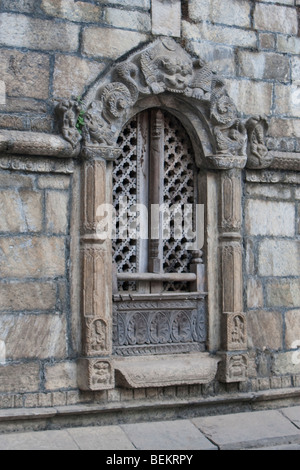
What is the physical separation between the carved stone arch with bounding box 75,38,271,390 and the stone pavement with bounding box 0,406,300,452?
1.02 ft

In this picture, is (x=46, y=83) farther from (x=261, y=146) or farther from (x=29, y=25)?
(x=261, y=146)

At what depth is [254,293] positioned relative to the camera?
6070 millimetres

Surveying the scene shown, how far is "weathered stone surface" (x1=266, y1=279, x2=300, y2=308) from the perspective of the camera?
6145mm

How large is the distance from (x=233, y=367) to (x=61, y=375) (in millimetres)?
1408

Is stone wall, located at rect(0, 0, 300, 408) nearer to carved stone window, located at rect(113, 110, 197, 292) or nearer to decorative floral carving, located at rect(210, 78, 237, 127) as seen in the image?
decorative floral carving, located at rect(210, 78, 237, 127)

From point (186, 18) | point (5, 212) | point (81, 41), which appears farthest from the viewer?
point (186, 18)

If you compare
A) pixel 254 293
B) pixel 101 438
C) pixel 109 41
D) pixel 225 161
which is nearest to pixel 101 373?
pixel 101 438

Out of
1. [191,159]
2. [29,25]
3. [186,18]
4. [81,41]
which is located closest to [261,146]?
[191,159]

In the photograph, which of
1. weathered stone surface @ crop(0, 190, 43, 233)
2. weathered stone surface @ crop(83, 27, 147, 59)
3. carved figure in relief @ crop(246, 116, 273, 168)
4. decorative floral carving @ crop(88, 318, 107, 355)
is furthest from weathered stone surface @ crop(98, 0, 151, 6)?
decorative floral carving @ crop(88, 318, 107, 355)

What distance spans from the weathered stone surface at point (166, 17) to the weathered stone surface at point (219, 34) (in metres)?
0.08

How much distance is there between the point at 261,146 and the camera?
6.07m

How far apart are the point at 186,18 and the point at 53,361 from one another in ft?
9.42

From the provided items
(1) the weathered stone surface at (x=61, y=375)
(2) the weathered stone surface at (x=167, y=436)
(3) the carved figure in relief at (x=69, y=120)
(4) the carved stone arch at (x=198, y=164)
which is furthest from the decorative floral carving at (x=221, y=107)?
(2) the weathered stone surface at (x=167, y=436)

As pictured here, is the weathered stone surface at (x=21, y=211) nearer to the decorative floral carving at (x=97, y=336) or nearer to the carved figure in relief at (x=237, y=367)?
the decorative floral carving at (x=97, y=336)
